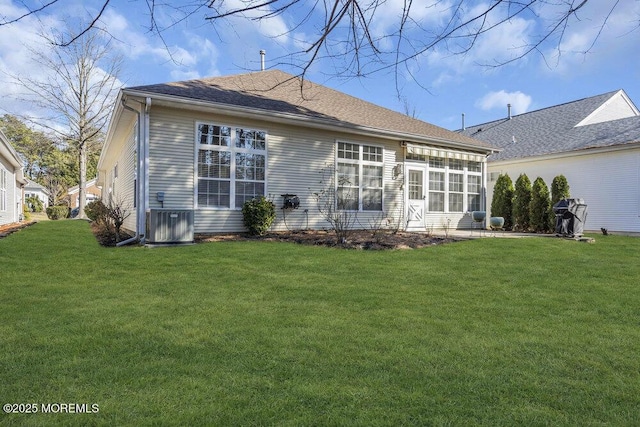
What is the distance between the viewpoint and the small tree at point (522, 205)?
1459cm

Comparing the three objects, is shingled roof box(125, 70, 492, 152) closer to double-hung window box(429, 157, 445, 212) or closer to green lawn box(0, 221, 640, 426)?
double-hung window box(429, 157, 445, 212)

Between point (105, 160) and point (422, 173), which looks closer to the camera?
point (422, 173)

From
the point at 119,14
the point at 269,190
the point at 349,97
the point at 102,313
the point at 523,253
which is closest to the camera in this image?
the point at 119,14

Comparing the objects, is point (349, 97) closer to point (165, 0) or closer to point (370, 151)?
point (370, 151)

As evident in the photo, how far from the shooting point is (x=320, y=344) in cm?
288

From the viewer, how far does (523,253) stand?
24.6ft

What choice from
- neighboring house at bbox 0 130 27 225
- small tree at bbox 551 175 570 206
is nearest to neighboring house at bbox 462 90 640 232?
small tree at bbox 551 175 570 206

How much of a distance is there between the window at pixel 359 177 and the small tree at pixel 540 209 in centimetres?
605

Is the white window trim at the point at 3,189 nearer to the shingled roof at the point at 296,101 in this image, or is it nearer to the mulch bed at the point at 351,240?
the shingled roof at the point at 296,101

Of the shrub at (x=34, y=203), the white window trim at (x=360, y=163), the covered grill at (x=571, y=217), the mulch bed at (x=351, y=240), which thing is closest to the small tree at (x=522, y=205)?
the covered grill at (x=571, y=217)

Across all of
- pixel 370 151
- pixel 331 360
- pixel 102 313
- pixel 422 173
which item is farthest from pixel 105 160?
pixel 331 360

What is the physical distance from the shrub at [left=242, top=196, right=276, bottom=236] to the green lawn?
379cm

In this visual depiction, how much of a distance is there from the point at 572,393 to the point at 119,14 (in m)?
3.80

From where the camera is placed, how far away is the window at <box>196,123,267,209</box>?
960 cm
